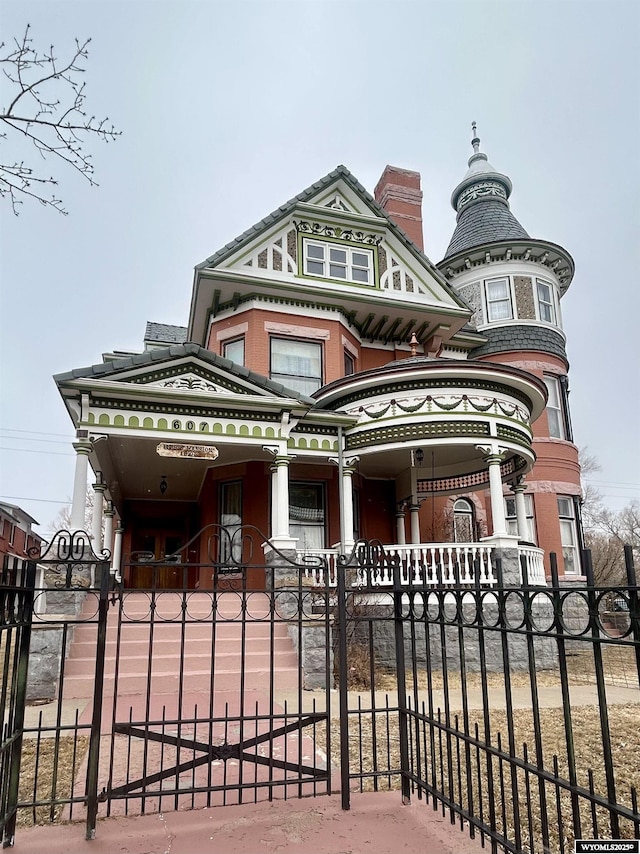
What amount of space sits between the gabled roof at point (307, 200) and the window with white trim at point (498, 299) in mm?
2335

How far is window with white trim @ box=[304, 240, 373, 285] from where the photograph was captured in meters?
16.7

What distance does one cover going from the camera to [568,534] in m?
17.9

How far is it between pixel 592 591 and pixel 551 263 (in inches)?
750

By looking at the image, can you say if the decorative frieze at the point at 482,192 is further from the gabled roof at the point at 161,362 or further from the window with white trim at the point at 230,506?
the window with white trim at the point at 230,506

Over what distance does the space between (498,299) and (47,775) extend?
1774 centimetres

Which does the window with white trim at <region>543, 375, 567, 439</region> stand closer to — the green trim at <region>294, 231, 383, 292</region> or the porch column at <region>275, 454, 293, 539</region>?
the green trim at <region>294, 231, 383, 292</region>

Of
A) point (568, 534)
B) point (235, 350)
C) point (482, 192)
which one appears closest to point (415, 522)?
point (568, 534)

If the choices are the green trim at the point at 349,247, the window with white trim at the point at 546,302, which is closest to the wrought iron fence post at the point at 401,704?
the green trim at the point at 349,247

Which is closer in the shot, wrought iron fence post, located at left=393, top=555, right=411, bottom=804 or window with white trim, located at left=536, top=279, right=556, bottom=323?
wrought iron fence post, located at left=393, top=555, right=411, bottom=804

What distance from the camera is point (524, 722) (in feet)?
23.5

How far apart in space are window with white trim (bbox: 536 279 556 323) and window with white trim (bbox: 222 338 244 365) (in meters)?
9.74

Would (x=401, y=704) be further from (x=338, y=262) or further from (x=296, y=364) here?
(x=338, y=262)

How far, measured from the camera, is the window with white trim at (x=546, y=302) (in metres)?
19.2

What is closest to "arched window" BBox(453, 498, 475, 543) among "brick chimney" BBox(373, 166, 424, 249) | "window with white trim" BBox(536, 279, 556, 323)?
"window with white trim" BBox(536, 279, 556, 323)
